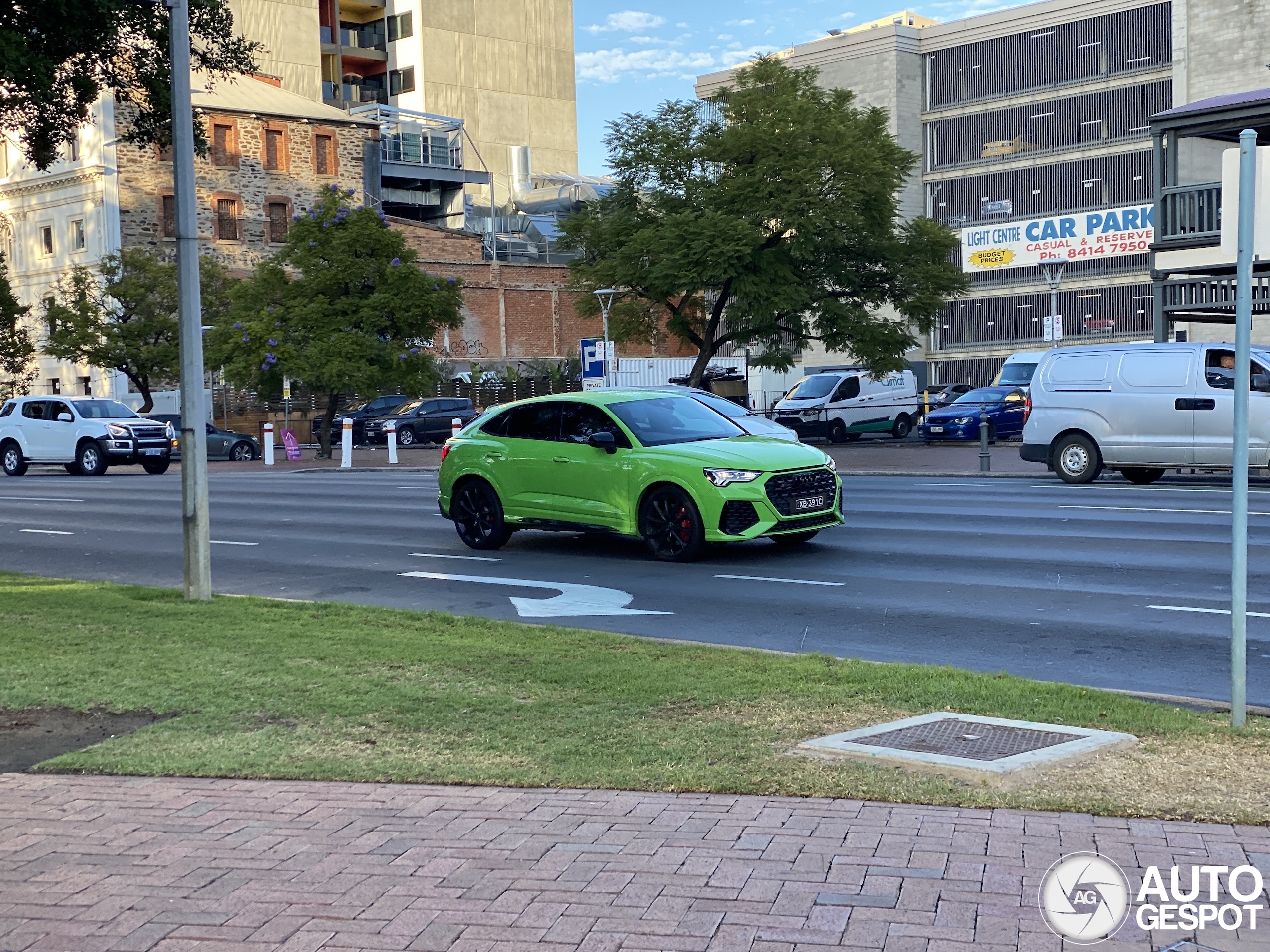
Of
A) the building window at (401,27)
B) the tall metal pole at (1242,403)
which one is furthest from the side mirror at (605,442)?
the building window at (401,27)

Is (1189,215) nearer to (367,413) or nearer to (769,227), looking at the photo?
(769,227)

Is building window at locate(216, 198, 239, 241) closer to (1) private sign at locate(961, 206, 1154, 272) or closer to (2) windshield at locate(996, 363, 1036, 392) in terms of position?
(1) private sign at locate(961, 206, 1154, 272)

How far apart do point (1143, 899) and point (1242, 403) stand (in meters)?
2.62

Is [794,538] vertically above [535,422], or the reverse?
[535,422]

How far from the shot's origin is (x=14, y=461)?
36469mm

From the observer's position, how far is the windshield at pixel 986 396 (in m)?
40.3

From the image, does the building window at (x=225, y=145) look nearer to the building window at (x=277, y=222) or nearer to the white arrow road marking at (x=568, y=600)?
the building window at (x=277, y=222)

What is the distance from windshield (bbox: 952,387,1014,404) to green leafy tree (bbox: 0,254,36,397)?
36.9 metres

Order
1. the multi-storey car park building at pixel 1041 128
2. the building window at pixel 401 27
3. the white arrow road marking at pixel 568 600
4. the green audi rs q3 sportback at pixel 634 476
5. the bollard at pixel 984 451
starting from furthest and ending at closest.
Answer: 1. the building window at pixel 401 27
2. the multi-storey car park building at pixel 1041 128
3. the bollard at pixel 984 451
4. the green audi rs q3 sportback at pixel 634 476
5. the white arrow road marking at pixel 568 600

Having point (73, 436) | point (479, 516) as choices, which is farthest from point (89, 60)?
point (73, 436)

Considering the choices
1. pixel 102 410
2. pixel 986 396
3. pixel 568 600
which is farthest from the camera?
pixel 986 396

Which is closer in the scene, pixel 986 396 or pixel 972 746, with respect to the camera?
pixel 972 746

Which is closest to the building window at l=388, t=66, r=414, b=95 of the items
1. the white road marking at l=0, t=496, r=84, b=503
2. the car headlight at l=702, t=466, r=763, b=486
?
the white road marking at l=0, t=496, r=84, b=503

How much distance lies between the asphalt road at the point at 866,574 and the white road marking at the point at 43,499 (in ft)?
8.04
